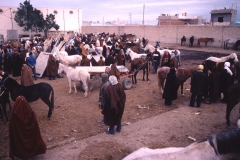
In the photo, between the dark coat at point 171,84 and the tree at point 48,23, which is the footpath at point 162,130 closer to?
the dark coat at point 171,84

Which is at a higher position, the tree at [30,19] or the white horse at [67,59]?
the tree at [30,19]

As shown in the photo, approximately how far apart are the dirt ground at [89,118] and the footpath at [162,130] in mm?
87

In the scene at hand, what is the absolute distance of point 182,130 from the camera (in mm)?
6387

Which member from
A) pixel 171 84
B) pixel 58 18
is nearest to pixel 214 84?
pixel 171 84

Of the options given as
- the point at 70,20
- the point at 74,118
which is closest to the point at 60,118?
the point at 74,118

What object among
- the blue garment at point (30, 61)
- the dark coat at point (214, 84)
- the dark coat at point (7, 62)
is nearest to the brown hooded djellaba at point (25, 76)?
the blue garment at point (30, 61)

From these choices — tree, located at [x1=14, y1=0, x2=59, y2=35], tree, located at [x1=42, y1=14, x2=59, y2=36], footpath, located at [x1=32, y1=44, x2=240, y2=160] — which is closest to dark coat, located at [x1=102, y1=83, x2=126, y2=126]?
footpath, located at [x1=32, y1=44, x2=240, y2=160]

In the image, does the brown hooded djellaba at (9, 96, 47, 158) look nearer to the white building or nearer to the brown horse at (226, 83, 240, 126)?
the brown horse at (226, 83, 240, 126)

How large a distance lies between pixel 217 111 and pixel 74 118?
499 cm

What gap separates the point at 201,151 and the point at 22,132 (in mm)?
3545

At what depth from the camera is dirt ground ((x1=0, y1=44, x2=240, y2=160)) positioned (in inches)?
214

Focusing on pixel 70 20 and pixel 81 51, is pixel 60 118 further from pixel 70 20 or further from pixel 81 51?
pixel 70 20

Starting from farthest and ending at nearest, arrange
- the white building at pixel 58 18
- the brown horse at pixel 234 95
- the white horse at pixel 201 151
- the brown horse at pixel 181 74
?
the white building at pixel 58 18
the brown horse at pixel 181 74
the brown horse at pixel 234 95
the white horse at pixel 201 151

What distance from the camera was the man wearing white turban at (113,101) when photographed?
573 cm
